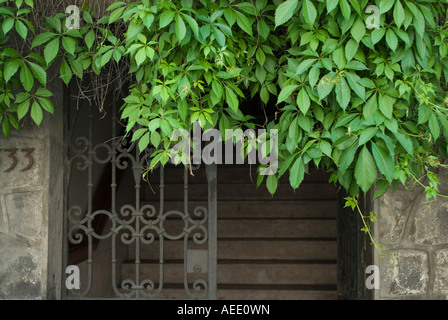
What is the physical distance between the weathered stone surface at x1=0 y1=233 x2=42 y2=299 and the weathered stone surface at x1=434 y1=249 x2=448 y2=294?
1.95 metres

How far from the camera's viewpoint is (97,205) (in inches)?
153

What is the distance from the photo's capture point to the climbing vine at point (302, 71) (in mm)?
2080

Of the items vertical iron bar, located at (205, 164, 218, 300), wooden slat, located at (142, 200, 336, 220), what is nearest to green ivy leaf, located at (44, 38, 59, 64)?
vertical iron bar, located at (205, 164, 218, 300)

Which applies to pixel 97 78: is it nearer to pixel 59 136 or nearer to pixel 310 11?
pixel 59 136

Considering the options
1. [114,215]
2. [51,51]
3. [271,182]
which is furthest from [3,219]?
[271,182]

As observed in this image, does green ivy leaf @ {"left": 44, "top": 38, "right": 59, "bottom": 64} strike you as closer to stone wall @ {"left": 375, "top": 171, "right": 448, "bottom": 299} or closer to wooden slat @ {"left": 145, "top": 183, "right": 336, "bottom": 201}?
stone wall @ {"left": 375, "top": 171, "right": 448, "bottom": 299}

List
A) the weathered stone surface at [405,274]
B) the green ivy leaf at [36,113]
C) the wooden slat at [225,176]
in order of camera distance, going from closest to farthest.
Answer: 1. the green ivy leaf at [36,113]
2. the weathered stone surface at [405,274]
3. the wooden slat at [225,176]

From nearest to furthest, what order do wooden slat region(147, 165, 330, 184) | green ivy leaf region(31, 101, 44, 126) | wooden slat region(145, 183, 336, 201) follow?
green ivy leaf region(31, 101, 44, 126), wooden slat region(145, 183, 336, 201), wooden slat region(147, 165, 330, 184)

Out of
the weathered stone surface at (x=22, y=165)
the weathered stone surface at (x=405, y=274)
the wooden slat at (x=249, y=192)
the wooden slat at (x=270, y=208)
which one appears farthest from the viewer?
the wooden slat at (x=249, y=192)

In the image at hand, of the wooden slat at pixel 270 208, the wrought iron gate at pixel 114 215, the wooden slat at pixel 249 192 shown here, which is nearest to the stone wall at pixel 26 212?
the wrought iron gate at pixel 114 215

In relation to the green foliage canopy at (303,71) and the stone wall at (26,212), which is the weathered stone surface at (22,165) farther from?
the green foliage canopy at (303,71)

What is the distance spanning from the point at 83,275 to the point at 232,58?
86.6 inches

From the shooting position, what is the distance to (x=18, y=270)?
8.95 feet

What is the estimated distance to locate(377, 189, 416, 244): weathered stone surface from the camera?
8.67 feet
